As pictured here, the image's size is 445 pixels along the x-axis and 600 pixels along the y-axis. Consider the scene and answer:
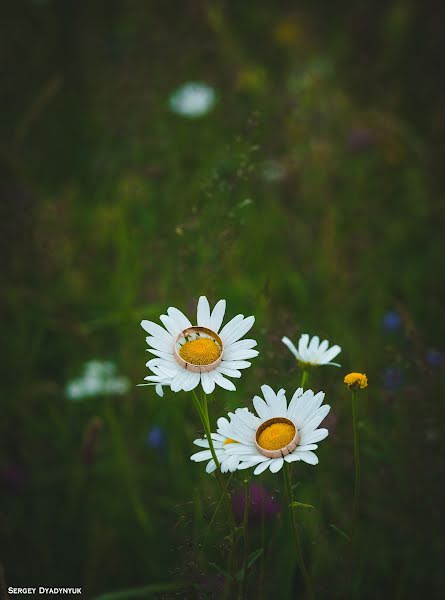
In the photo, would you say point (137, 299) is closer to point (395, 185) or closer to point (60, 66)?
point (395, 185)

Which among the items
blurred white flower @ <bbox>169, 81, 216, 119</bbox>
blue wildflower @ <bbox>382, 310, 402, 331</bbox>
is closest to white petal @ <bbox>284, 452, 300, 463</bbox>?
blue wildflower @ <bbox>382, 310, 402, 331</bbox>

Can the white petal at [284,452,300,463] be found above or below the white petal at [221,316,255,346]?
below

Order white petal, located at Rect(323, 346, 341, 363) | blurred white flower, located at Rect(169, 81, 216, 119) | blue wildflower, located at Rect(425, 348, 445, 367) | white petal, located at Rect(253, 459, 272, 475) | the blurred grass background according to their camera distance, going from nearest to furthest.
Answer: white petal, located at Rect(253, 459, 272, 475) → white petal, located at Rect(323, 346, 341, 363) → the blurred grass background → blue wildflower, located at Rect(425, 348, 445, 367) → blurred white flower, located at Rect(169, 81, 216, 119)

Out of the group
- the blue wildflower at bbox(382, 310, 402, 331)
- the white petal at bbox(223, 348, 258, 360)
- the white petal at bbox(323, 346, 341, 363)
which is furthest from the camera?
the blue wildflower at bbox(382, 310, 402, 331)

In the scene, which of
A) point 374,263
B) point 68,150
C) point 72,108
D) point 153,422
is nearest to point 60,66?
point 72,108

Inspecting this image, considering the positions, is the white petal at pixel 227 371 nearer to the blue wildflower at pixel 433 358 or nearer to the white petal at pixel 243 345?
the white petal at pixel 243 345

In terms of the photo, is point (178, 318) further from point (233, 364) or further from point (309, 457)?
point (309, 457)

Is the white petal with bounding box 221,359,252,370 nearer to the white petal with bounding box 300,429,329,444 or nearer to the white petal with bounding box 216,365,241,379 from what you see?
the white petal with bounding box 216,365,241,379

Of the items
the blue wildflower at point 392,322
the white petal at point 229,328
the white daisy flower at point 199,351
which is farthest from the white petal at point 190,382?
the blue wildflower at point 392,322
